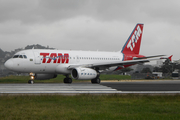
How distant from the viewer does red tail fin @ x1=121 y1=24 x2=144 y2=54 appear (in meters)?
34.9

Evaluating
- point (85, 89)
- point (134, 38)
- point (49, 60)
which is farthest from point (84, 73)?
point (134, 38)

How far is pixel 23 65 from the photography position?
25.5 metres

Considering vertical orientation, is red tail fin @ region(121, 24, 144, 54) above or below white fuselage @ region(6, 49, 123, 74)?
above

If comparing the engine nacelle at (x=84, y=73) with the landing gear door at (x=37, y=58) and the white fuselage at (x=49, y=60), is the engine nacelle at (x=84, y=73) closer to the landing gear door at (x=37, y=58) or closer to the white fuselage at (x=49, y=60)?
the white fuselage at (x=49, y=60)

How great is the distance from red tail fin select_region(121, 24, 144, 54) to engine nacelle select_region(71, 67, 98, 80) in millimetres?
9547

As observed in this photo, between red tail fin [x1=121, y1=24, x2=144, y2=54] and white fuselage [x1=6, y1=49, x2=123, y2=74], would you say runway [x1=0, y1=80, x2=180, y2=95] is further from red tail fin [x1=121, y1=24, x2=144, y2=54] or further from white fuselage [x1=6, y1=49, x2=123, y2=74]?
red tail fin [x1=121, y1=24, x2=144, y2=54]

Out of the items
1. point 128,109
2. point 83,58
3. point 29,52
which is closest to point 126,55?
point 83,58

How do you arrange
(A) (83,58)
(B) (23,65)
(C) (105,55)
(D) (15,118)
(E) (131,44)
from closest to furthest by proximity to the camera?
(D) (15,118) < (B) (23,65) < (A) (83,58) < (C) (105,55) < (E) (131,44)

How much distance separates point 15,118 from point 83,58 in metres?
21.9

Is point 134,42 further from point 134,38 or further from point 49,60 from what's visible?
point 49,60

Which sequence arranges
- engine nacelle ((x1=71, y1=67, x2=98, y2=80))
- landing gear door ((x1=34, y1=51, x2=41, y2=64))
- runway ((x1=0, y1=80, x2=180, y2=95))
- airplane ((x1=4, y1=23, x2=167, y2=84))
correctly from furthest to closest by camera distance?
landing gear door ((x1=34, y1=51, x2=41, y2=64)) < airplane ((x1=4, y1=23, x2=167, y2=84)) < engine nacelle ((x1=71, y1=67, x2=98, y2=80)) < runway ((x1=0, y1=80, x2=180, y2=95))

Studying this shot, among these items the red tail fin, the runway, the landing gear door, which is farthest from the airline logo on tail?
the runway

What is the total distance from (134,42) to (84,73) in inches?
494

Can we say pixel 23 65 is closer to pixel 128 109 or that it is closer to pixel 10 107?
pixel 10 107
